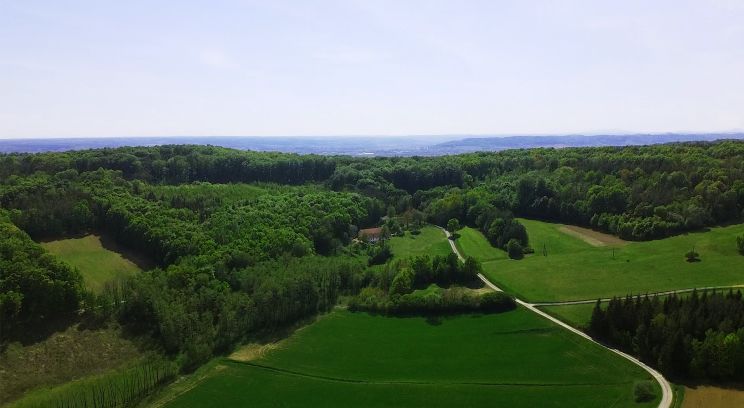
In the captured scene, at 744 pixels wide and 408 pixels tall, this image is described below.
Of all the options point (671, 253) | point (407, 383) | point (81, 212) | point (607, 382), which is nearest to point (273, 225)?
point (81, 212)

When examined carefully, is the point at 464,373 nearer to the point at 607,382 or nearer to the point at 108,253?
the point at 607,382

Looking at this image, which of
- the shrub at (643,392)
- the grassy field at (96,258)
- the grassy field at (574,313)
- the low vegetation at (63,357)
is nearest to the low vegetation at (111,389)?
the low vegetation at (63,357)

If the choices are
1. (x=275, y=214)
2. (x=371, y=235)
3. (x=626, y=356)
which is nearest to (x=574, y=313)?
(x=626, y=356)

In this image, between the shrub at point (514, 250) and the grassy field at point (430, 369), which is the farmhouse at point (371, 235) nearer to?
the shrub at point (514, 250)

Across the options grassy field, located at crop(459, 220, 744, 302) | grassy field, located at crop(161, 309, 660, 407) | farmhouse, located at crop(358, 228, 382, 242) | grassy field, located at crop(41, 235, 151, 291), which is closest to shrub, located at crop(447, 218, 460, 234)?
grassy field, located at crop(459, 220, 744, 302)

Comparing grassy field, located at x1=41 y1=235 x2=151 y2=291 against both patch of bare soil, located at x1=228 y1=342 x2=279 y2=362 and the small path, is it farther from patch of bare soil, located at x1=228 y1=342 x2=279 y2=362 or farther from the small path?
the small path
